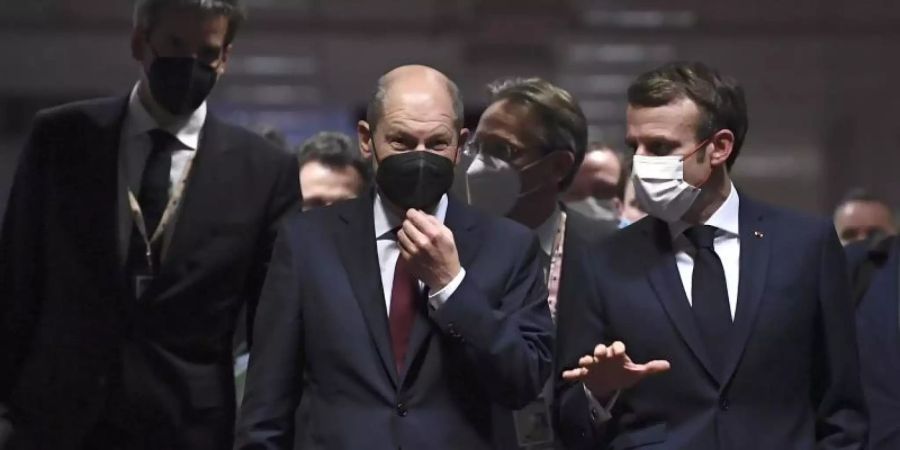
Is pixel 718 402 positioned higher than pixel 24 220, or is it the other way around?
pixel 24 220

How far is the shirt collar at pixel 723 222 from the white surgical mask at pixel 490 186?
61cm

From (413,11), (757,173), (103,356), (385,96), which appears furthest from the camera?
(757,173)

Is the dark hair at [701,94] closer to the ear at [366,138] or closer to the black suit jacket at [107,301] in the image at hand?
the ear at [366,138]

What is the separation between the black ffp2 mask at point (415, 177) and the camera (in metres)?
3.09

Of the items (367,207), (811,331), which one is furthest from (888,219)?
(367,207)

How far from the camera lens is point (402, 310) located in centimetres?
314

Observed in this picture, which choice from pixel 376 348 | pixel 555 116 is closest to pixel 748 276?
pixel 376 348

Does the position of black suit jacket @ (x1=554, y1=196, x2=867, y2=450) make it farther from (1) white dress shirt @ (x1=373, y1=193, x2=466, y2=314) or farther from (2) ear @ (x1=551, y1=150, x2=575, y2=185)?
(2) ear @ (x1=551, y1=150, x2=575, y2=185)

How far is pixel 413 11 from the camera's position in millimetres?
9492

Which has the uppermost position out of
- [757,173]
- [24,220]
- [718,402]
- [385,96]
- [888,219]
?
[385,96]

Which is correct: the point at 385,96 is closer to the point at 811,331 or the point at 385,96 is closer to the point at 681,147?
the point at 681,147

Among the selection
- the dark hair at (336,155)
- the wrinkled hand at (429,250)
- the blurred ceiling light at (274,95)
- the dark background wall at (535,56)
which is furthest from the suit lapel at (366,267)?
the blurred ceiling light at (274,95)

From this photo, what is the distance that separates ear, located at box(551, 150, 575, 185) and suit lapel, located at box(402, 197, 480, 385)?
0.82m

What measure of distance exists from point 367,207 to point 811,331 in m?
0.94
